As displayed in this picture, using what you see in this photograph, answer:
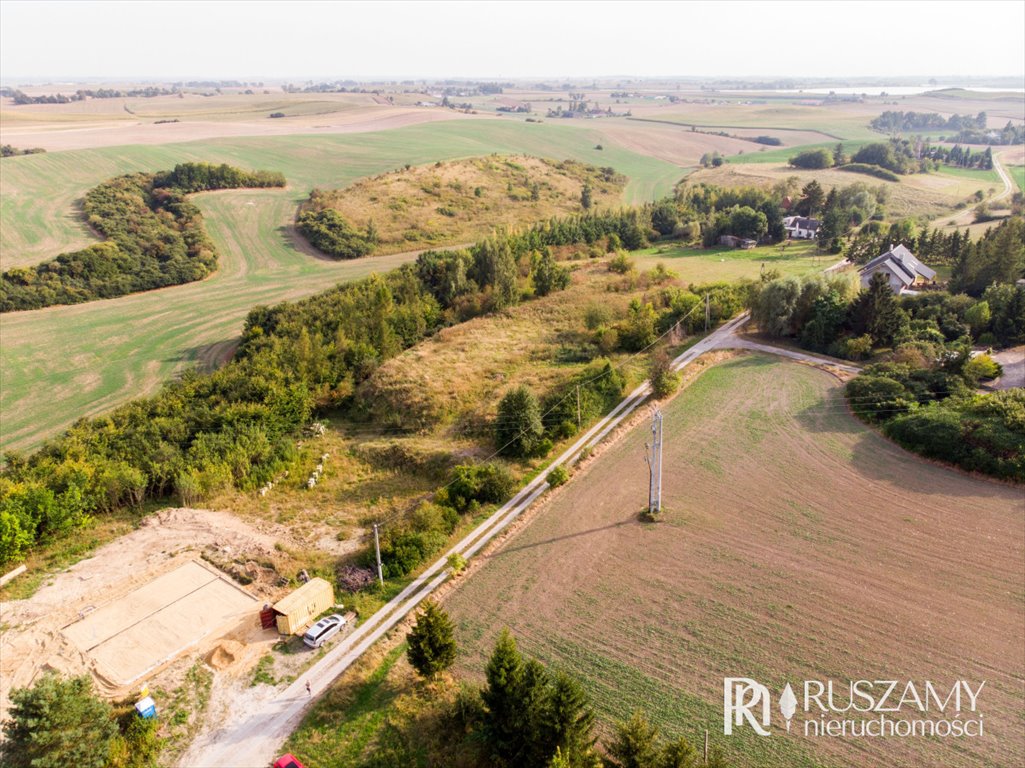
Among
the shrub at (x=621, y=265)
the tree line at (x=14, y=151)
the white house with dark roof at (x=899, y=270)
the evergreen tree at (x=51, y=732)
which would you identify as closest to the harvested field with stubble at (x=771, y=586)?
the evergreen tree at (x=51, y=732)

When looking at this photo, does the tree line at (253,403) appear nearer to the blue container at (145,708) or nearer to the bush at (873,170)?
the blue container at (145,708)

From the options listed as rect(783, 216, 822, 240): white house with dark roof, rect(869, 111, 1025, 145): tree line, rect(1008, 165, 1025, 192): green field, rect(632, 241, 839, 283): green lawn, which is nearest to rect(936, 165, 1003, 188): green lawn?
rect(1008, 165, 1025, 192): green field

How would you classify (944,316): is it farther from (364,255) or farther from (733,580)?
(364,255)

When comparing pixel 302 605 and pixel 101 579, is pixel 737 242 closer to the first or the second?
pixel 302 605

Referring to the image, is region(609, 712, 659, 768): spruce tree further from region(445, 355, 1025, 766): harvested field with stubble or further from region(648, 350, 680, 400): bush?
region(648, 350, 680, 400): bush

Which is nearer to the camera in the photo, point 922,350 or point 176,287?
point 922,350

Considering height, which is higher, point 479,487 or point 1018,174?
point 1018,174

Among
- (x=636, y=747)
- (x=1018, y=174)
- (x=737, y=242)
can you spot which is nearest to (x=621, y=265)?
(x=737, y=242)
